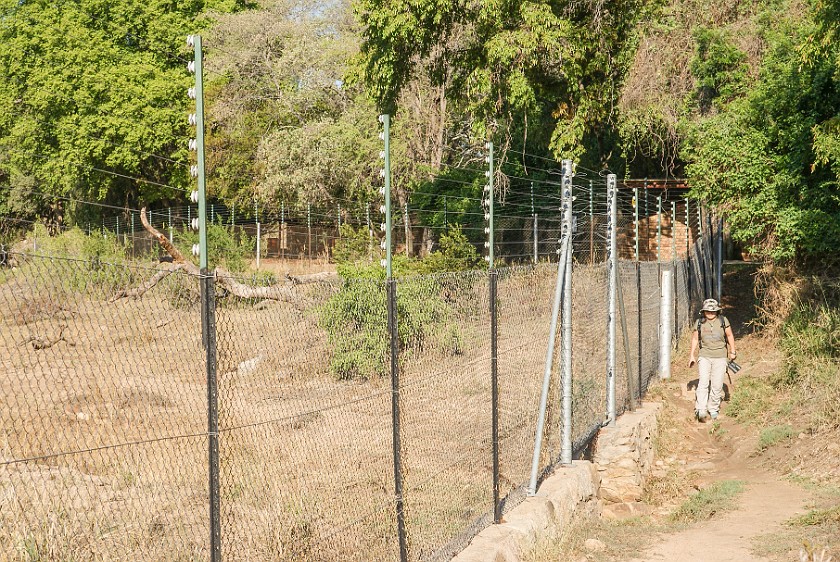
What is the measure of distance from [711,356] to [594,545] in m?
6.33

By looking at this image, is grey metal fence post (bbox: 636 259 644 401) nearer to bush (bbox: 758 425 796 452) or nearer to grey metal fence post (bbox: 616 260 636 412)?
grey metal fence post (bbox: 616 260 636 412)

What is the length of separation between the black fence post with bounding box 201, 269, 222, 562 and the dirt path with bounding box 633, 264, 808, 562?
16.2ft

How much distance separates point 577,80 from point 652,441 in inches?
511

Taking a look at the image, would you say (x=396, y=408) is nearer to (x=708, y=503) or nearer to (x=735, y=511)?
(x=735, y=511)

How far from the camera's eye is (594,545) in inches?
313

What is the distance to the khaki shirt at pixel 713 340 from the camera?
13.4 meters

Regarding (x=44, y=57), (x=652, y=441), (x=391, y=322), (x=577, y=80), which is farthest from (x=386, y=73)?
(x=44, y=57)

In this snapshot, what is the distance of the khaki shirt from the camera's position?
1345 centimetres

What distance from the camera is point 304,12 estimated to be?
34.9m

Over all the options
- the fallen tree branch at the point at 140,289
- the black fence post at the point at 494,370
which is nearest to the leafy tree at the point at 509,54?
the black fence post at the point at 494,370

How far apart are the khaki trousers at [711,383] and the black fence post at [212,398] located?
1080 centimetres

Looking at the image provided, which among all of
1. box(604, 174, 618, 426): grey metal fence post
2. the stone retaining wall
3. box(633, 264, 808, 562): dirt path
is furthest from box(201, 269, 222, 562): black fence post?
box(604, 174, 618, 426): grey metal fence post

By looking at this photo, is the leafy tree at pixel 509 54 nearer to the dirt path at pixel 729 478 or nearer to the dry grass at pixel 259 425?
the dirt path at pixel 729 478

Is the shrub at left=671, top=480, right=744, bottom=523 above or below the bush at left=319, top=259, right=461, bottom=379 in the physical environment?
below
